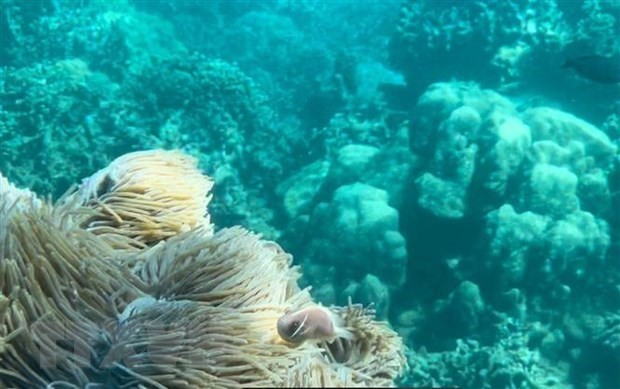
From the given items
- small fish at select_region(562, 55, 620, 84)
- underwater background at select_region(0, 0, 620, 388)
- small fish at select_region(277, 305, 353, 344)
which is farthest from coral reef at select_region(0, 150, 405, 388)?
small fish at select_region(562, 55, 620, 84)

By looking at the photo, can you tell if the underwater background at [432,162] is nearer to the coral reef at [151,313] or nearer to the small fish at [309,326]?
the coral reef at [151,313]

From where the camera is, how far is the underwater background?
7.39m

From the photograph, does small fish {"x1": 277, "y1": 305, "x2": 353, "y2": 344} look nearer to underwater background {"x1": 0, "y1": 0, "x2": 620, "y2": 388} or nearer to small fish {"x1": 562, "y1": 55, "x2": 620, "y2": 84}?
underwater background {"x1": 0, "y1": 0, "x2": 620, "y2": 388}

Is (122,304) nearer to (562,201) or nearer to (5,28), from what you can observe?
(562,201)

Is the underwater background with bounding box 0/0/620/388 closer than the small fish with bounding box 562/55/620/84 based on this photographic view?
No

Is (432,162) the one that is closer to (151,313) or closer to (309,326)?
(309,326)

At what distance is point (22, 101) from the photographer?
372 inches

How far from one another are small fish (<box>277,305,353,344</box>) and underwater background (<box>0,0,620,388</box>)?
185 inches

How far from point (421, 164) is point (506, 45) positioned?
17.0ft

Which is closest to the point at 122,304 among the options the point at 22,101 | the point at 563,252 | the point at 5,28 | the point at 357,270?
the point at 357,270

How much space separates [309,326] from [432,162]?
640 centimetres

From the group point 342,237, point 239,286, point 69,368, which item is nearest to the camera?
point 69,368

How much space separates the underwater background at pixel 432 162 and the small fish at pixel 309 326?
185 inches

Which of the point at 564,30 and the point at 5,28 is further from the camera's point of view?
the point at 5,28
